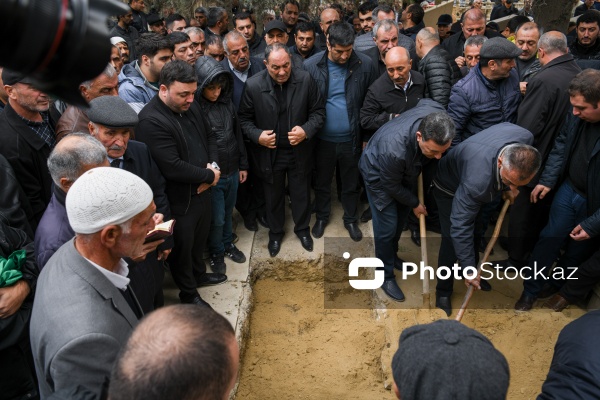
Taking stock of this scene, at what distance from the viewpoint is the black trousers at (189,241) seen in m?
3.90

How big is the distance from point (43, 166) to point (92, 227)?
1.56 m

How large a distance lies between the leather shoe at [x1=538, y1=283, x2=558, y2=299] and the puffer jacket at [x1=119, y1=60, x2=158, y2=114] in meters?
3.91

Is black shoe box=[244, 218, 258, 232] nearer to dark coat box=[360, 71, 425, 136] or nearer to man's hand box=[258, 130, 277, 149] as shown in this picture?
man's hand box=[258, 130, 277, 149]

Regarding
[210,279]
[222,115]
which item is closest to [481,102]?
[222,115]

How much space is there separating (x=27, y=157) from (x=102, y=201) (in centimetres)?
154

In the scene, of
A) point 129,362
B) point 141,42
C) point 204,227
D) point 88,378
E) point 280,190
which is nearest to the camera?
point 129,362

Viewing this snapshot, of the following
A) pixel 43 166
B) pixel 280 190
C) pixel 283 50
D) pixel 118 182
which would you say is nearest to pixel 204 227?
pixel 280 190

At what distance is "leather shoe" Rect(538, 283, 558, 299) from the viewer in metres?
4.49

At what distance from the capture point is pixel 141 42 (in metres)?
4.42

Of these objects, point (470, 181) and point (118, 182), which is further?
point (470, 181)

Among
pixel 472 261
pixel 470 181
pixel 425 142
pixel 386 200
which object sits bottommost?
pixel 472 261

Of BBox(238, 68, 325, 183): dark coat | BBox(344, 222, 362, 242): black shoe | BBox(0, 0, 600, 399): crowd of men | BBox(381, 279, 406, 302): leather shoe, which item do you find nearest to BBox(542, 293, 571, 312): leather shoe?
BBox(0, 0, 600, 399): crowd of men

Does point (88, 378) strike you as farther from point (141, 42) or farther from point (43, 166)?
point (141, 42)

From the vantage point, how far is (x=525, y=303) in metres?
4.44
